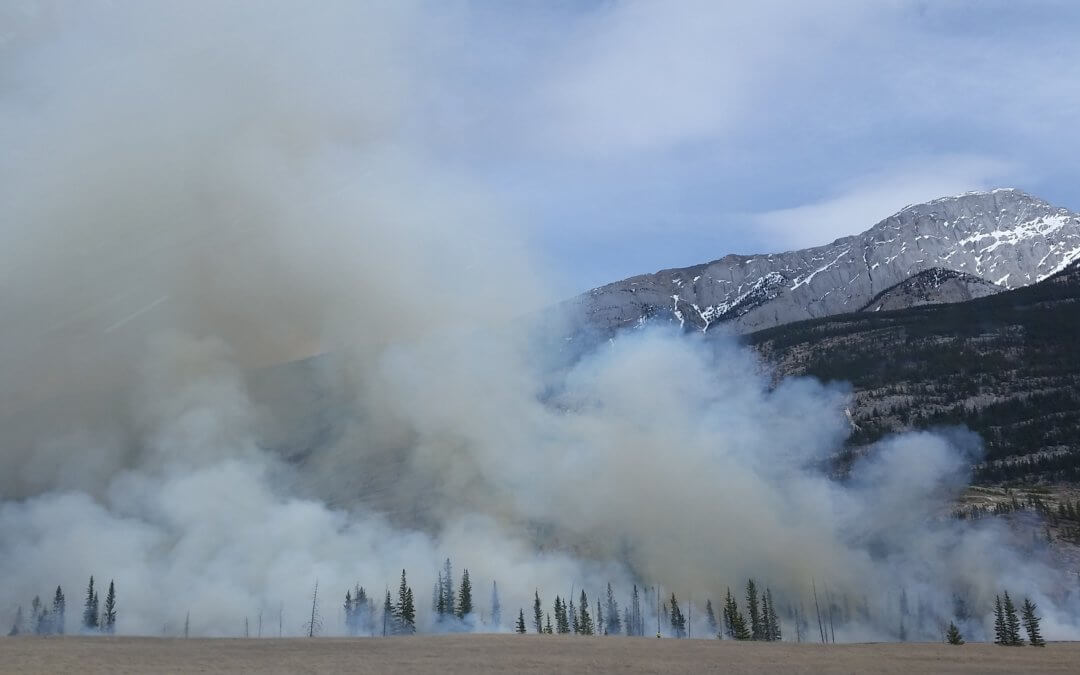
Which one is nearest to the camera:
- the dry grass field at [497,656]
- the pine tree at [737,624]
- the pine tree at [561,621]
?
the dry grass field at [497,656]

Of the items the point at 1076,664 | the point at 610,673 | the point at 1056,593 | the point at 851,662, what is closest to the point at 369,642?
the point at 610,673

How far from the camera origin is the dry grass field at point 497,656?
3578 inches

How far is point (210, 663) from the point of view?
92750 millimetres

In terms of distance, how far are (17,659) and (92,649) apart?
12102 mm

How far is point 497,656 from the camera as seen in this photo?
104 meters

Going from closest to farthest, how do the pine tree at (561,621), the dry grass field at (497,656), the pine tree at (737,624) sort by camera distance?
the dry grass field at (497,656)
the pine tree at (737,624)
the pine tree at (561,621)

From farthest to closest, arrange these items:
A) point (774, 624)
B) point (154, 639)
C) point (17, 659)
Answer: point (774, 624), point (154, 639), point (17, 659)

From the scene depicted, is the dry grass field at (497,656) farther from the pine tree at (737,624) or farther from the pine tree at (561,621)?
the pine tree at (561,621)

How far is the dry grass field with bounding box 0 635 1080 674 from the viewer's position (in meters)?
90.9

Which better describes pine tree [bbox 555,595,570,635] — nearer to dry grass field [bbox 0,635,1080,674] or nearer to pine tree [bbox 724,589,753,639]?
pine tree [bbox 724,589,753,639]

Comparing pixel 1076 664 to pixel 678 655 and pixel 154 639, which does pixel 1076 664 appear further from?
pixel 154 639

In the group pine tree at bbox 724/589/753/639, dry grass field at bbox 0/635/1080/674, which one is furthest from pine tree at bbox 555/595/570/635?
dry grass field at bbox 0/635/1080/674

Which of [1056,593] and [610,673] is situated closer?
→ [610,673]

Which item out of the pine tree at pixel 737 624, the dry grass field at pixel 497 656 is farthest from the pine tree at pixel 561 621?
the dry grass field at pixel 497 656
